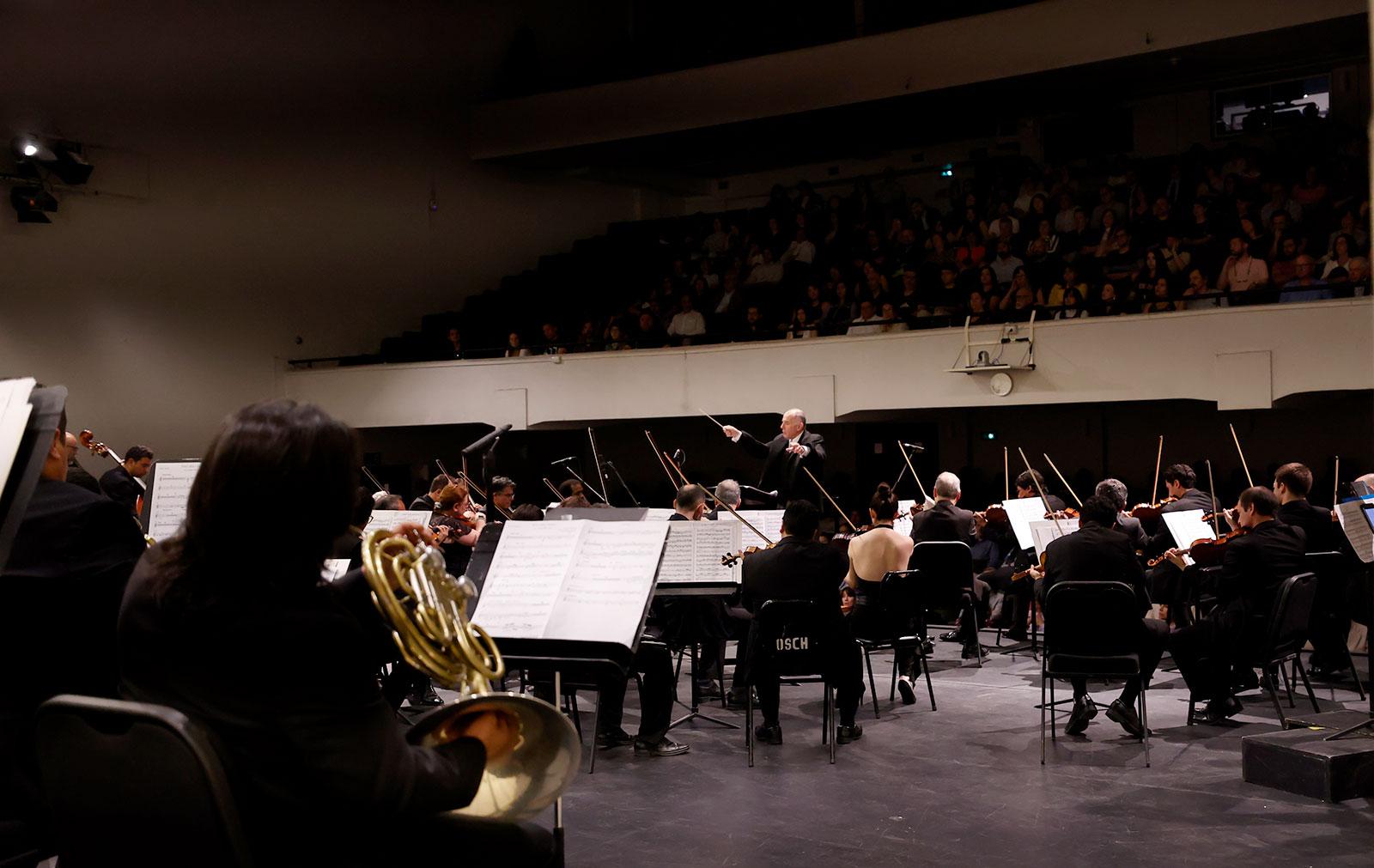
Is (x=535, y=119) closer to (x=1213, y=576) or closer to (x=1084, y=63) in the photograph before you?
(x=1084, y=63)

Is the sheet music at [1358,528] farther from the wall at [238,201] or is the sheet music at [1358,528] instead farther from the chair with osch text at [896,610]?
Result: the wall at [238,201]

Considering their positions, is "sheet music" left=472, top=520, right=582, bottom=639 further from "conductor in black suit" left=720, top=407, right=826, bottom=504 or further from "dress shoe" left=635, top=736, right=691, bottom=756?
"conductor in black suit" left=720, top=407, right=826, bottom=504

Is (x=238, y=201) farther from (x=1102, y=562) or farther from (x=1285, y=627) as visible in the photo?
(x=1285, y=627)

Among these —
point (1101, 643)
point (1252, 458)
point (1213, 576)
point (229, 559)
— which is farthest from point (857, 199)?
point (229, 559)

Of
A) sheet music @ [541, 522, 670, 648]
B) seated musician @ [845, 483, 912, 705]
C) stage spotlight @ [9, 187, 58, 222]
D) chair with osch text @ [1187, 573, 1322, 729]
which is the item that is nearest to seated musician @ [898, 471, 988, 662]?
seated musician @ [845, 483, 912, 705]

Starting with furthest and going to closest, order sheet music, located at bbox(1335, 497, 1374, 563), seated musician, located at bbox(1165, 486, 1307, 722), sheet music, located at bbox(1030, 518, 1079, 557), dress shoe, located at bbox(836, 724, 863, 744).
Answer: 1. sheet music, located at bbox(1030, 518, 1079, 557)
2. dress shoe, located at bbox(836, 724, 863, 744)
3. seated musician, located at bbox(1165, 486, 1307, 722)
4. sheet music, located at bbox(1335, 497, 1374, 563)

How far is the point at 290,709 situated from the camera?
1646 mm

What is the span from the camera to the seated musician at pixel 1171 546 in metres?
7.47

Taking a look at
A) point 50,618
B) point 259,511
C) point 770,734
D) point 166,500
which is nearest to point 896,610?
point 770,734

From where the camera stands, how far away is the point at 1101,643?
5.05m

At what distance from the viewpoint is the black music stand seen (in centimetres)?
214

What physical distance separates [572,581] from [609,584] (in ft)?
0.39

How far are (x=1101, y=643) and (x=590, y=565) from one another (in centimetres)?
254

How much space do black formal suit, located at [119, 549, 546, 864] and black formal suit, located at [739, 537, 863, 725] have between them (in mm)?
3562
